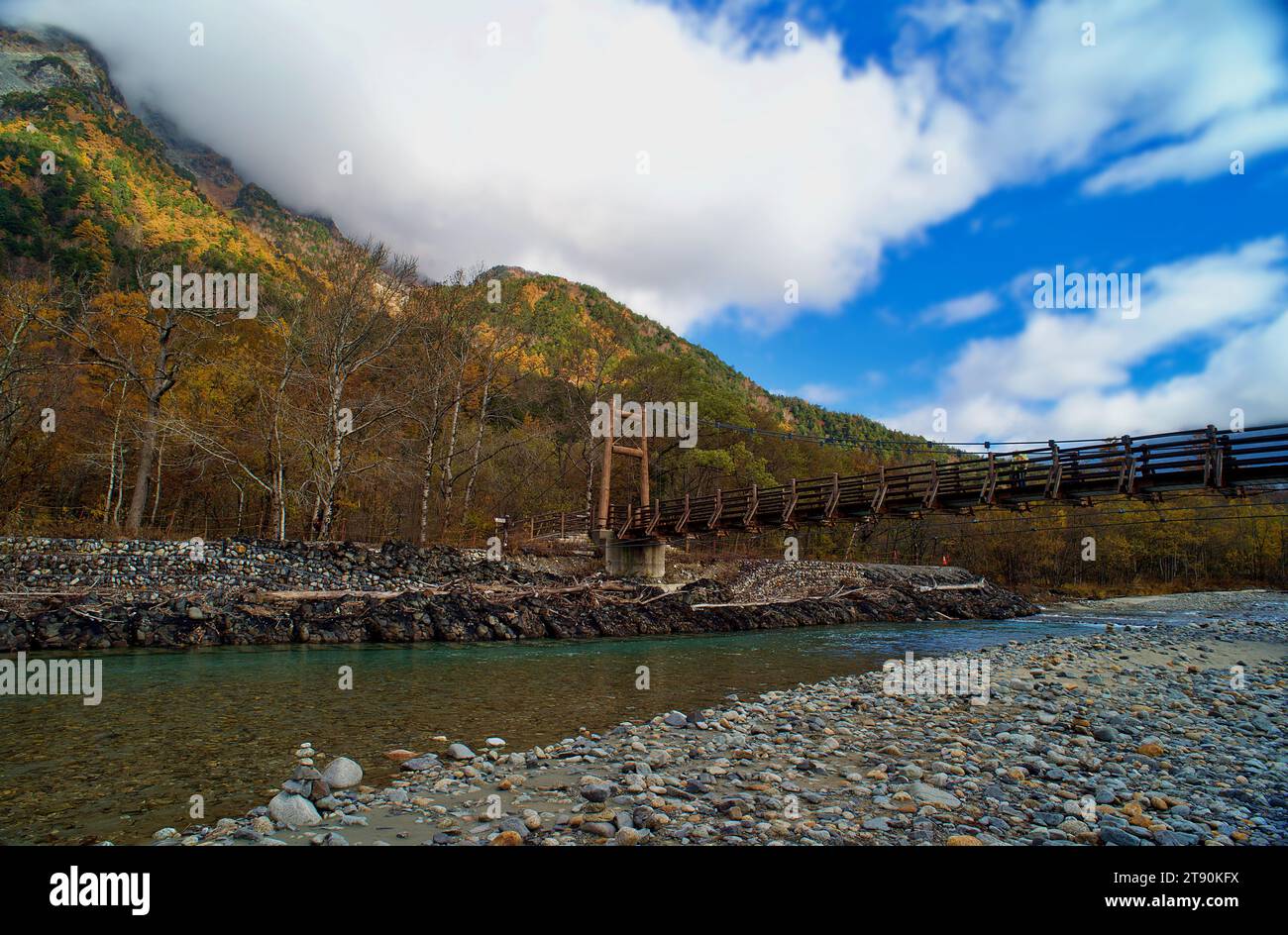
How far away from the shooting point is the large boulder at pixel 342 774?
5125 millimetres

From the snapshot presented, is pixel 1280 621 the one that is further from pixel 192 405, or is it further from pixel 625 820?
pixel 192 405

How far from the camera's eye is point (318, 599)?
16.2 m

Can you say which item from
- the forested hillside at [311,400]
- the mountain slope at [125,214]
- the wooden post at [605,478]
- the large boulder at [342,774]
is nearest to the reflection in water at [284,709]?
the large boulder at [342,774]

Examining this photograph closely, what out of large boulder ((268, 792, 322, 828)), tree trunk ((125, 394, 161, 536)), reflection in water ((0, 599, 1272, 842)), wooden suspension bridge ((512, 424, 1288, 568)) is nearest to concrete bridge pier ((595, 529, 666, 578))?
wooden suspension bridge ((512, 424, 1288, 568))

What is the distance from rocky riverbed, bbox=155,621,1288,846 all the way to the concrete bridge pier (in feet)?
61.1

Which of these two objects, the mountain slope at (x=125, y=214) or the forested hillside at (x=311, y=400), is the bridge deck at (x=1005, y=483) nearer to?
the forested hillside at (x=311, y=400)

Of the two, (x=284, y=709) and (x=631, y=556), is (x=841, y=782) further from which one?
(x=631, y=556)

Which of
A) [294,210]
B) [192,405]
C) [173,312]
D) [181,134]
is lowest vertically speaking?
[192,405]

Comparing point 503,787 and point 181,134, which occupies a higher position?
point 181,134

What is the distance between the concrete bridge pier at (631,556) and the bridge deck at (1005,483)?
0.63 meters

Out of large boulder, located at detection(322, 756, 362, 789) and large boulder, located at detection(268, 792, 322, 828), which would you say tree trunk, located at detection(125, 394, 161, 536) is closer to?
large boulder, located at detection(322, 756, 362, 789)
